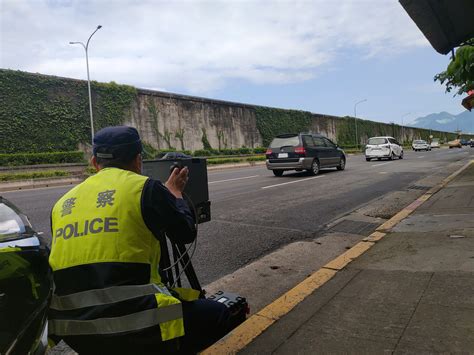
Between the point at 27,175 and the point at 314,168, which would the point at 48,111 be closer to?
the point at 27,175

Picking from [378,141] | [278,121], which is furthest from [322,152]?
[278,121]

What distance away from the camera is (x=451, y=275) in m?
4.03

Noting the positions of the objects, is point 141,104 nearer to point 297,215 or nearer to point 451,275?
point 297,215

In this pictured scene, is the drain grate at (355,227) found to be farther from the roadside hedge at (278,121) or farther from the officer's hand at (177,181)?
the roadside hedge at (278,121)

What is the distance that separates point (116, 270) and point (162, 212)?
1.06 feet

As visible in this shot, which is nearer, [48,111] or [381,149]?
[48,111]

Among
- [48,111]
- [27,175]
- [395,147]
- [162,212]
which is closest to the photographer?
[162,212]

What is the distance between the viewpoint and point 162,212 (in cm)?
194

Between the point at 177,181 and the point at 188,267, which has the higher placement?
the point at 177,181

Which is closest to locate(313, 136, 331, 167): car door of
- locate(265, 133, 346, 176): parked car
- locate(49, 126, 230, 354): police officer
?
locate(265, 133, 346, 176): parked car

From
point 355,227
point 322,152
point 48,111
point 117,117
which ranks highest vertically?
point 48,111

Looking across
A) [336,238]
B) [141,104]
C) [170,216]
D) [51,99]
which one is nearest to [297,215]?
[336,238]

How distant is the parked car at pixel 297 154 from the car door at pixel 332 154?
235 mm

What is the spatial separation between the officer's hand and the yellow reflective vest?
0.27 meters
